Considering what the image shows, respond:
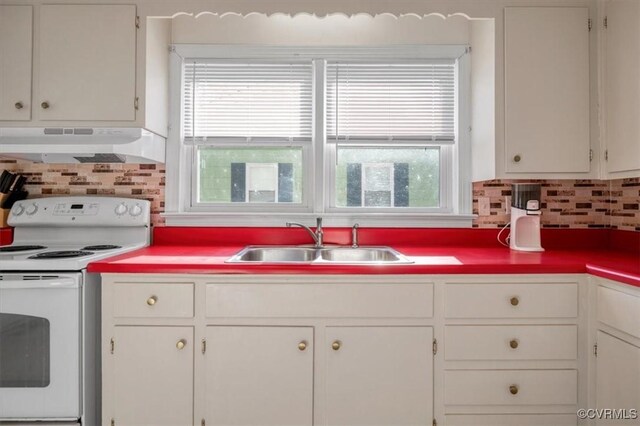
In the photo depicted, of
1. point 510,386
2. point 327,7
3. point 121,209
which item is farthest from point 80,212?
point 510,386

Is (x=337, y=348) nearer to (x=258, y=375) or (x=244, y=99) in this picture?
(x=258, y=375)

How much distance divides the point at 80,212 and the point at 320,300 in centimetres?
150

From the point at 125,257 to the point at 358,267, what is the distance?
1097 mm

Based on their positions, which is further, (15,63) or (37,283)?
(15,63)

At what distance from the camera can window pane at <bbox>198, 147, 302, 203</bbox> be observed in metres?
2.43

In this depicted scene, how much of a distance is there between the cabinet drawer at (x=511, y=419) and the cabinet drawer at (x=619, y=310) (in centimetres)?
47

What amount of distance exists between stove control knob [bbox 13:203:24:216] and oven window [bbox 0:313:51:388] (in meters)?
0.82

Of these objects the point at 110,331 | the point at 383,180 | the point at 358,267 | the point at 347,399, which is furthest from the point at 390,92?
the point at 110,331

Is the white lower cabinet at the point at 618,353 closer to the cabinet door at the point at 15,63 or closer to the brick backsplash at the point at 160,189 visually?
the brick backsplash at the point at 160,189

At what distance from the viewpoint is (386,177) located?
2.43 m

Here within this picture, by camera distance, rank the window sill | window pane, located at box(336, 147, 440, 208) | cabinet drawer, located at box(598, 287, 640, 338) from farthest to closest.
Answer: window pane, located at box(336, 147, 440, 208) → the window sill → cabinet drawer, located at box(598, 287, 640, 338)

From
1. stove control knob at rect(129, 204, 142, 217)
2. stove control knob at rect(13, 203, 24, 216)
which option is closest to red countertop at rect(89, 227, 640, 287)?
stove control knob at rect(129, 204, 142, 217)

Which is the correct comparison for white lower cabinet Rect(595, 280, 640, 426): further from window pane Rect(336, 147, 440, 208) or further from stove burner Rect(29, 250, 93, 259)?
stove burner Rect(29, 250, 93, 259)

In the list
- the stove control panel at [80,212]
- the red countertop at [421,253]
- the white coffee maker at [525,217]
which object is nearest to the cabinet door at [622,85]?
the white coffee maker at [525,217]
